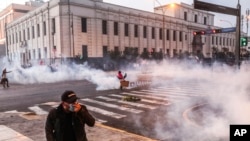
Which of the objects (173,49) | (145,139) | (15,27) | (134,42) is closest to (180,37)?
(173,49)

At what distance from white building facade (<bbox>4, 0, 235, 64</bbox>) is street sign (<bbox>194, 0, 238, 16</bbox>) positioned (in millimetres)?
22695

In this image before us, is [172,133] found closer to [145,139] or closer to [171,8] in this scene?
[145,139]

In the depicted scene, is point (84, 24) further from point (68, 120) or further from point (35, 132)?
point (68, 120)

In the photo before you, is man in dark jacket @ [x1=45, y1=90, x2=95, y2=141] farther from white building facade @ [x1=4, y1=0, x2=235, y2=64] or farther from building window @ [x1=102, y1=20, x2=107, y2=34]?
building window @ [x1=102, y1=20, x2=107, y2=34]

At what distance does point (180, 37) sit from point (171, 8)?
25.6ft

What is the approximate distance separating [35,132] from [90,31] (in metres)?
38.7

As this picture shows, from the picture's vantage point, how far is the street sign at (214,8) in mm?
18892

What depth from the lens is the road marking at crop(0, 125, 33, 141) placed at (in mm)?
6804

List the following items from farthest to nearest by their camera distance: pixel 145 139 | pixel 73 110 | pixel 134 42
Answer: pixel 134 42
pixel 145 139
pixel 73 110

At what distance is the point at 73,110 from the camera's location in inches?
141

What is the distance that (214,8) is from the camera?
66.0 feet

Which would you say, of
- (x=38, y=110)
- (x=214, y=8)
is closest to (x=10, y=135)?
(x=38, y=110)

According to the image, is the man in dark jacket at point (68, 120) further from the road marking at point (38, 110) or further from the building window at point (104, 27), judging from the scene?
the building window at point (104, 27)

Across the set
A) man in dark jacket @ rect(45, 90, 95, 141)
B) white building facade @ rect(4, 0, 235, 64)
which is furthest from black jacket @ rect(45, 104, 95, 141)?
white building facade @ rect(4, 0, 235, 64)
